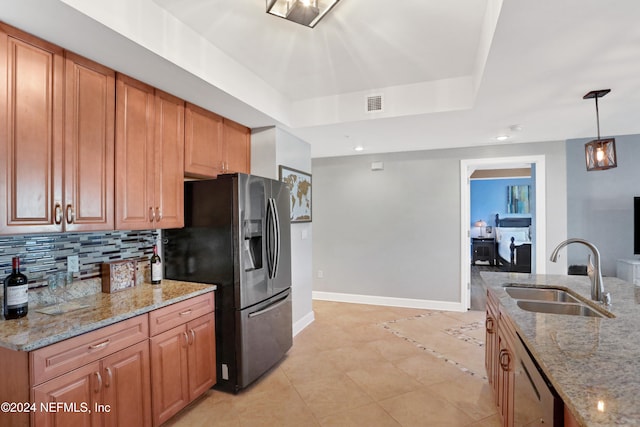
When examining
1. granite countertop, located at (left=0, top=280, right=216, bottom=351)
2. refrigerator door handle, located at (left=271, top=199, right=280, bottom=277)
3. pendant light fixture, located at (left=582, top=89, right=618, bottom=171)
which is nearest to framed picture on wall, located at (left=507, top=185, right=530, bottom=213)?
pendant light fixture, located at (left=582, top=89, right=618, bottom=171)

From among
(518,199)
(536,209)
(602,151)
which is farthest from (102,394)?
(518,199)

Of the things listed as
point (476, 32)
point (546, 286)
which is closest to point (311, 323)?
point (546, 286)

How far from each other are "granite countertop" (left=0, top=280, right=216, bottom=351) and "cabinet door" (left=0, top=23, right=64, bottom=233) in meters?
0.47

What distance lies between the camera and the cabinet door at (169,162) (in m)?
2.34

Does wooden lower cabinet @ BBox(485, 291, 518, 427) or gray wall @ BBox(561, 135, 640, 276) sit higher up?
gray wall @ BBox(561, 135, 640, 276)

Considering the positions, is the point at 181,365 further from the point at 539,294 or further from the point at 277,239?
the point at 539,294

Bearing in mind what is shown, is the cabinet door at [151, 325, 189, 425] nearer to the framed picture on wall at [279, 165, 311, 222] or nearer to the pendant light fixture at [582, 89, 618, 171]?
the framed picture on wall at [279, 165, 311, 222]

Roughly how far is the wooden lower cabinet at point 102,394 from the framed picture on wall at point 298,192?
2093 millimetres

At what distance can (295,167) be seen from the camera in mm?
3818

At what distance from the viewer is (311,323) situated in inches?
159

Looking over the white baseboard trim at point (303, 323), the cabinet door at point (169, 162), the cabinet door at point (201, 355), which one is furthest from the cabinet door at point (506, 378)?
the cabinet door at point (169, 162)

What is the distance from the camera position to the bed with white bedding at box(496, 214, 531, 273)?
21.9 feet

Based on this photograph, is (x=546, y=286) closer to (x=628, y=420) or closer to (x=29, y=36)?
(x=628, y=420)

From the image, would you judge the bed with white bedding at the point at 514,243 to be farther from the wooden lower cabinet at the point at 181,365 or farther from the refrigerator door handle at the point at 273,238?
the wooden lower cabinet at the point at 181,365
